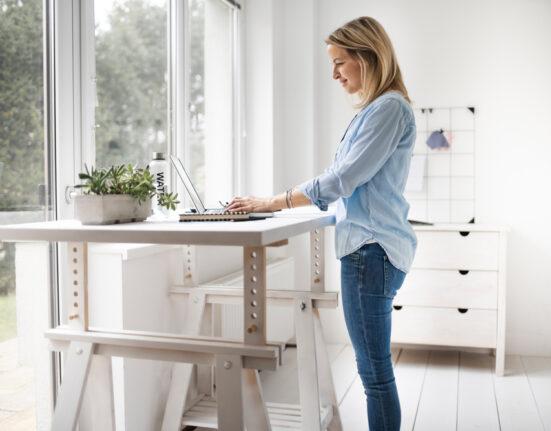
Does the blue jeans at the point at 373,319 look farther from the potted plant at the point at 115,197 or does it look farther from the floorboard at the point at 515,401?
the floorboard at the point at 515,401

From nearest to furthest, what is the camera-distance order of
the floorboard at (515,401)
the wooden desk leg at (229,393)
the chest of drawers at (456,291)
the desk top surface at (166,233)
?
the desk top surface at (166,233)
the wooden desk leg at (229,393)
the floorboard at (515,401)
the chest of drawers at (456,291)

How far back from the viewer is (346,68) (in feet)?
6.09

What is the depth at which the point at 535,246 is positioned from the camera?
3637 mm

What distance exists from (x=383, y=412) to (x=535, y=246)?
221 cm

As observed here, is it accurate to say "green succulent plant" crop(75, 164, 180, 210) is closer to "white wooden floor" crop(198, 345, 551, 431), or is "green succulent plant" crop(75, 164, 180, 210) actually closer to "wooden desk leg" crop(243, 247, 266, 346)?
"wooden desk leg" crop(243, 247, 266, 346)

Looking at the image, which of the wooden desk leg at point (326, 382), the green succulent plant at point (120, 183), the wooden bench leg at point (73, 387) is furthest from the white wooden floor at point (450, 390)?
the green succulent plant at point (120, 183)

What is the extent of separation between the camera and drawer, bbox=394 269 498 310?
3340 millimetres

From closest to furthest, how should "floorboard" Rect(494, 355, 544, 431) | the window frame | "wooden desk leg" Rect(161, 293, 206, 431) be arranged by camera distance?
the window frame → "wooden desk leg" Rect(161, 293, 206, 431) → "floorboard" Rect(494, 355, 544, 431)

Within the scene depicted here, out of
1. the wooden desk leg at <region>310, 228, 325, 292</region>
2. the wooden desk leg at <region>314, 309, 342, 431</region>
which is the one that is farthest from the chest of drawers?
the wooden desk leg at <region>310, 228, 325, 292</region>

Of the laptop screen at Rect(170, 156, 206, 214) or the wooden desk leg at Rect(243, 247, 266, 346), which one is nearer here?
the wooden desk leg at Rect(243, 247, 266, 346)

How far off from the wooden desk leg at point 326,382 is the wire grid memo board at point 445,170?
5.48 ft

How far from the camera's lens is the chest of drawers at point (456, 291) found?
3.32m

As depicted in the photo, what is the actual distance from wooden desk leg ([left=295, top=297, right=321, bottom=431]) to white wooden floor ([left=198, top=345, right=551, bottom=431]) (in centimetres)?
64

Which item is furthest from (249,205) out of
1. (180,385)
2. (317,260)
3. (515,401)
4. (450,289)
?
(450,289)
